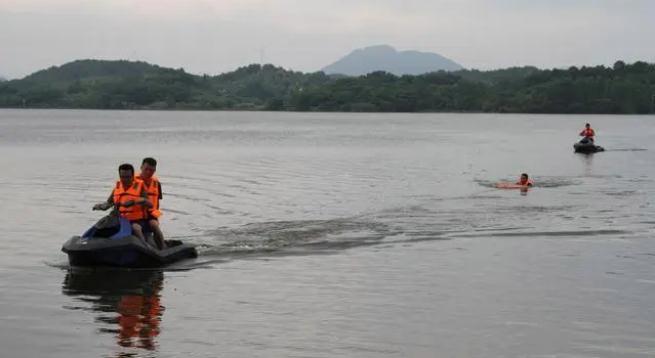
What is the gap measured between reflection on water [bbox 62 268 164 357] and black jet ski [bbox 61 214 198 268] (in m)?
0.25

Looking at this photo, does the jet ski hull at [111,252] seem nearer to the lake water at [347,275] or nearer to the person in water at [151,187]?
the lake water at [347,275]

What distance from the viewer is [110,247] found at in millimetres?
17516

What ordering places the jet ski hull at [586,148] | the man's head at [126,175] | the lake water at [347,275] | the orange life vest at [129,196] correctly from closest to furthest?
the lake water at [347,275]
the man's head at [126,175]
the orange life vest at [129,196]
the jet ski hull at [586,148]

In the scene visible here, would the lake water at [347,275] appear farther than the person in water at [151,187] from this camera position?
No

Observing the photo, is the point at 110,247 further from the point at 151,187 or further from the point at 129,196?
the point at 151,187

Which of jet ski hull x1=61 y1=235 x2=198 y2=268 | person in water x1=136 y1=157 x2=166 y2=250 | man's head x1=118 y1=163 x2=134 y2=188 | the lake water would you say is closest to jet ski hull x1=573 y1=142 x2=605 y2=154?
the lake water

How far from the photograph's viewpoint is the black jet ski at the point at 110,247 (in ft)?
57.5

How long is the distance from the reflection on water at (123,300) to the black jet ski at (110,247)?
0.25 metres

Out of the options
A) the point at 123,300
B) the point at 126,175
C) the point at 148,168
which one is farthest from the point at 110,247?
the point at 123,300

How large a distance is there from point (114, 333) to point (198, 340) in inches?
48.9

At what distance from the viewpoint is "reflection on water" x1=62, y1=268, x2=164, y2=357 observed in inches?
531

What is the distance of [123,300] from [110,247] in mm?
1973

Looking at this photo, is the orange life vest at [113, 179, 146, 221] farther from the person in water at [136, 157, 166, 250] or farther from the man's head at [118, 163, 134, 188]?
the person in water at [136, 157, 166, 250]

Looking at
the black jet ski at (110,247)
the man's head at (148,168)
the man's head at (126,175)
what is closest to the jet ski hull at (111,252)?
the black jet ski at (110,247)
